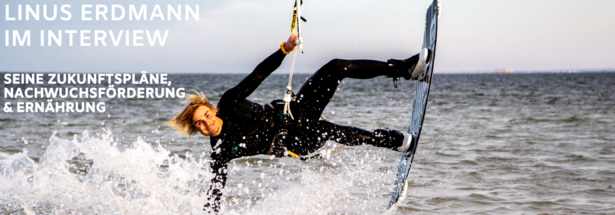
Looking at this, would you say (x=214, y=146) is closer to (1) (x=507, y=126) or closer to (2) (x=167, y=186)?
(2) (x=167, y=186)

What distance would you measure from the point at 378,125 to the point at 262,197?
252 inches

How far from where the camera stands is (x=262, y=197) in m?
5.61

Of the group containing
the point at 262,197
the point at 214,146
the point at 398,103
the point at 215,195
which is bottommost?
the point at 262,197

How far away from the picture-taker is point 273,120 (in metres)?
4.07

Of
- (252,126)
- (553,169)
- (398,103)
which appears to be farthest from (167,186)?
(553,169)

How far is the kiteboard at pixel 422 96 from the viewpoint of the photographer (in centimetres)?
450

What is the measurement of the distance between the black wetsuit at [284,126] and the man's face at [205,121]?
0.26 ft

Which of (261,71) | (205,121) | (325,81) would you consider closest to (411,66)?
(325,81)

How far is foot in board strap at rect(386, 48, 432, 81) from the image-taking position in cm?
441

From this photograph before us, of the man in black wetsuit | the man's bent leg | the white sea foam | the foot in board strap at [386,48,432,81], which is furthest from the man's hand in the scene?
the white sea foam

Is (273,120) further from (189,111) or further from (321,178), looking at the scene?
(321,178)

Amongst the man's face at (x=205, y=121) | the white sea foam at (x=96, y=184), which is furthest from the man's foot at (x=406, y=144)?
the white sea foam at (x=96, y=184)

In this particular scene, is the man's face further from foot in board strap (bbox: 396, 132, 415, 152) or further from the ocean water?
foot in board strap (bbox: 396, 132, 415, 152)

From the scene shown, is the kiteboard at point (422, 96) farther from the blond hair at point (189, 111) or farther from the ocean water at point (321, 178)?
the blond hair at point (189, 111)
